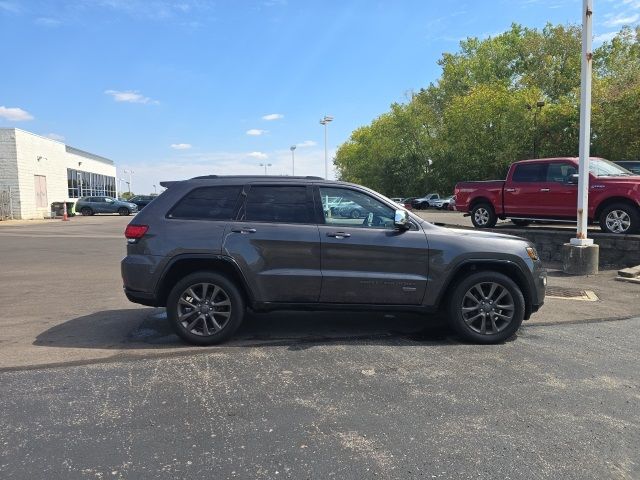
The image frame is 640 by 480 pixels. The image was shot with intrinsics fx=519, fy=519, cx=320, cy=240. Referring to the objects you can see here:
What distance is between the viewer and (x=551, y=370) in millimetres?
4828

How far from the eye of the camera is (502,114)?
1652 inches

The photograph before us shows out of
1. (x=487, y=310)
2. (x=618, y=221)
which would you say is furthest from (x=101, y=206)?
(x=487, y=310)

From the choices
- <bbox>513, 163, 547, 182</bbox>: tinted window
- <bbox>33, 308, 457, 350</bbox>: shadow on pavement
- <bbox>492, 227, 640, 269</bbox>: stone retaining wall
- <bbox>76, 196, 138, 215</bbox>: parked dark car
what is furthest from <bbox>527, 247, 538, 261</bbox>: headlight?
<bbox>76, 196, 138, 215</bbox>: parked dark car

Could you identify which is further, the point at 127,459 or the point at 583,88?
the point at 583,88

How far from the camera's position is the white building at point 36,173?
A: 1351 inches

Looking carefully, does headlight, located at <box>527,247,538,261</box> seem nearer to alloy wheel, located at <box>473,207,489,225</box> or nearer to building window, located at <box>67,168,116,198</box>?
alloy wheel, located at <box>473,207,489,225</box>

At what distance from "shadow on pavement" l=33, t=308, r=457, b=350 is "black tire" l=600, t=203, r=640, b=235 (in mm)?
6884

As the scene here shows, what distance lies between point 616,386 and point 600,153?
33459 mm

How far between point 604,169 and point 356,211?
28.3 feet

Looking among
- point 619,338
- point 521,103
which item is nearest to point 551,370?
point 619,338

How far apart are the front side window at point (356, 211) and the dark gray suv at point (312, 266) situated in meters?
0.01

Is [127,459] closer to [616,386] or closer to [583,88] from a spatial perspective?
[616,386]

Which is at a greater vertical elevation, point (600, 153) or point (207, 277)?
point (600, 153)

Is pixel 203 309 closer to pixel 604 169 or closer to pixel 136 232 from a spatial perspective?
pixel 136 232
